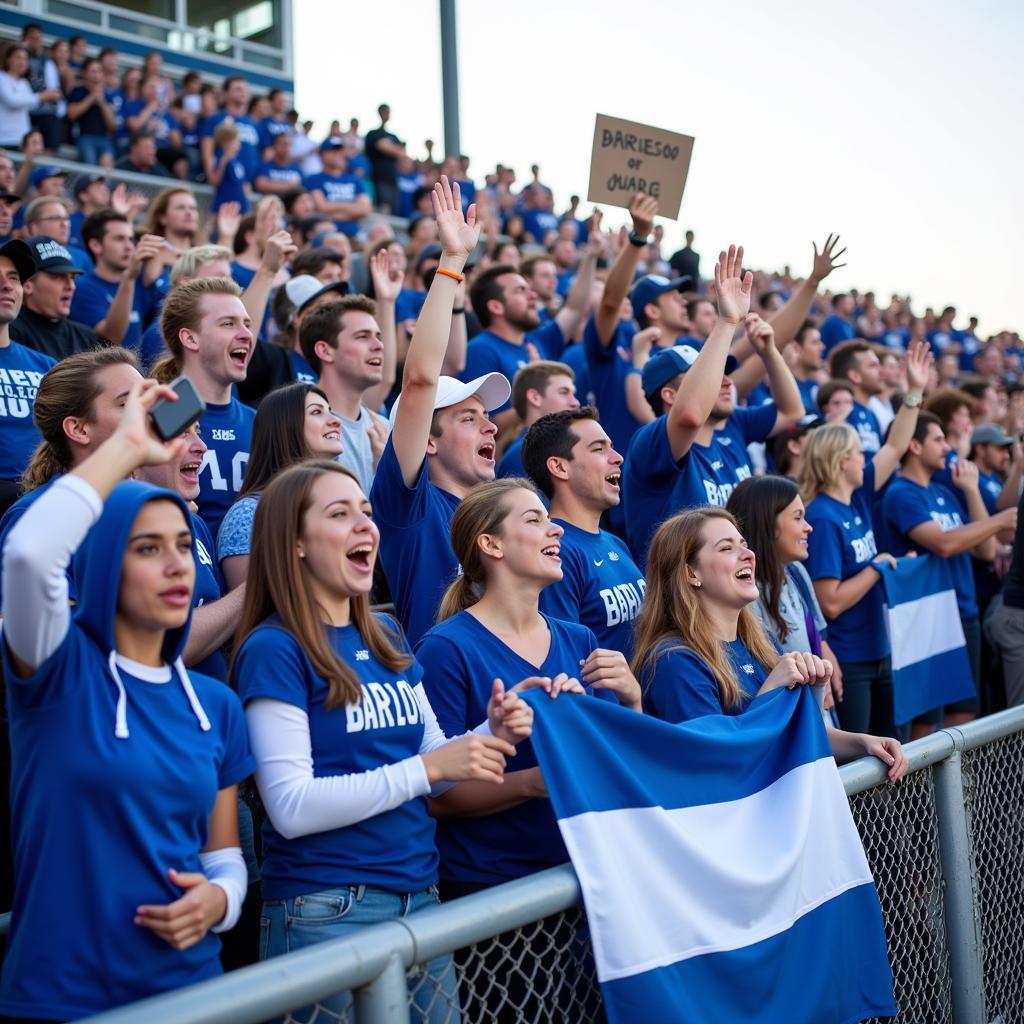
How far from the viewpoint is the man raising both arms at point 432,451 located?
383 cm

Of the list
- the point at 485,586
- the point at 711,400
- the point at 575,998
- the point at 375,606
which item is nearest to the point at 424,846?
the point at 575,998

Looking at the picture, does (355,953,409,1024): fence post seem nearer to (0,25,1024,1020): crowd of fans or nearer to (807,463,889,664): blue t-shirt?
(0,25,1024,1020): crowd of fans

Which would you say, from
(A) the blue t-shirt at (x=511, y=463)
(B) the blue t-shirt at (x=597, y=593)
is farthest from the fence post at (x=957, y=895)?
(A) the blue t-shirt at (x=511, y=463)

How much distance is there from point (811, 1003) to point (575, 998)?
695mm

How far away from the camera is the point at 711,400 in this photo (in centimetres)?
486

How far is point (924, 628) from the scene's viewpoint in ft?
21.4

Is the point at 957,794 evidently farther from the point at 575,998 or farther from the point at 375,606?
the point at 375,606

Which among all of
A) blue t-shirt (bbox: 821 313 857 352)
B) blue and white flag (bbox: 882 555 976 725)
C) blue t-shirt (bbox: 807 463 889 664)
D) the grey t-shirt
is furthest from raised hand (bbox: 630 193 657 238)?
blue t-shirt (bbox: 821 313 857 352)

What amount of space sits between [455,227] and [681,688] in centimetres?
167

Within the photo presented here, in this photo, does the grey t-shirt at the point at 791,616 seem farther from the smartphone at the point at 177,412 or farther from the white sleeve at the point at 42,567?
the white sleeve at the point at 42,567

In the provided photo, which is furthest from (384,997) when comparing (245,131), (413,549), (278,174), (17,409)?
(245,131)

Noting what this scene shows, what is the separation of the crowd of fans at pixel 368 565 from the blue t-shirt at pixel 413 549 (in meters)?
0.01

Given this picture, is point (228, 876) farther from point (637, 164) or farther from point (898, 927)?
point (637, 164)

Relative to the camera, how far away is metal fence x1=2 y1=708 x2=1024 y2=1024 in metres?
2.05
